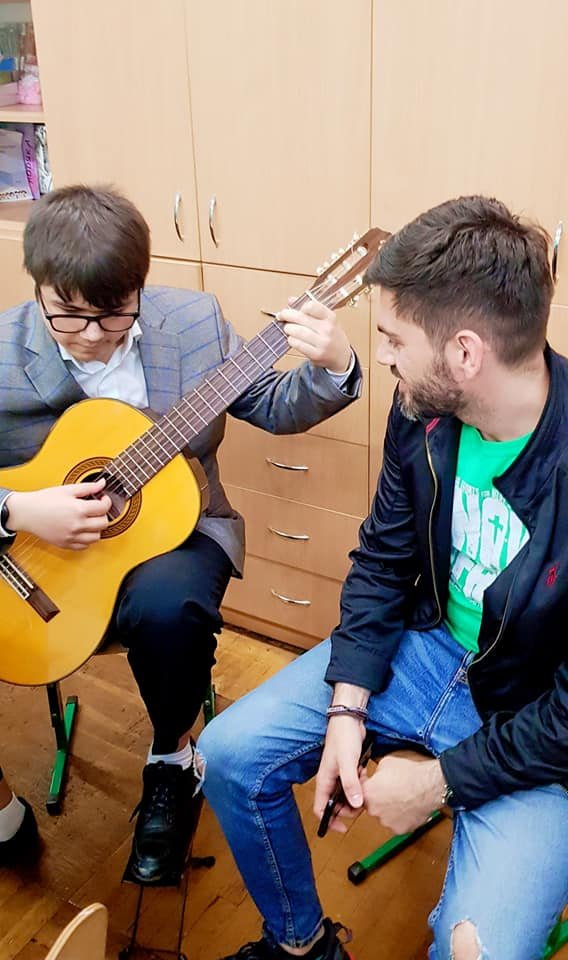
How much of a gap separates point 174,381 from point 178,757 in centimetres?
67

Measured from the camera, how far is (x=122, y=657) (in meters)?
2.21

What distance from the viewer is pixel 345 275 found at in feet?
4.76

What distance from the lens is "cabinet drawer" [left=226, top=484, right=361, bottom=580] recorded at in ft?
6.52

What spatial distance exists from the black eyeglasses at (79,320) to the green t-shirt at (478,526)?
57 cm

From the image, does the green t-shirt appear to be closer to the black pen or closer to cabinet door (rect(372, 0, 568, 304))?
the black pen

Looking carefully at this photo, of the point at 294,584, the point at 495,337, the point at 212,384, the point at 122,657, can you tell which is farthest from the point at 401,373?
the point at 122,657

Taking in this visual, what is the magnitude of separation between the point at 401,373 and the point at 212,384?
0.40m

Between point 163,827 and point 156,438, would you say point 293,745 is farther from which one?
point 156,438

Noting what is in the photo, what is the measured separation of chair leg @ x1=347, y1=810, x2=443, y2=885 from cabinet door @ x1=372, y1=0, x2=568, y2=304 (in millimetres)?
1001

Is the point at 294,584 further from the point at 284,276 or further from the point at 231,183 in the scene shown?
the point at 231,183

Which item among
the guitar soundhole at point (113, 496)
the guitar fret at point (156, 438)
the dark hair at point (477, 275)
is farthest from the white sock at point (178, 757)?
the dark hair at point (477, 275)

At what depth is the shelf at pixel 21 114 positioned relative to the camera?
2.16 meters

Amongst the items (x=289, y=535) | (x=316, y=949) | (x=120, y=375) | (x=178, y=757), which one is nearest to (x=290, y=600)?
(x=289, y=535)

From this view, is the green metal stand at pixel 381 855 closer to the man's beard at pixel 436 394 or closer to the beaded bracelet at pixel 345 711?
the beaded bracelet at pixel 345 711
